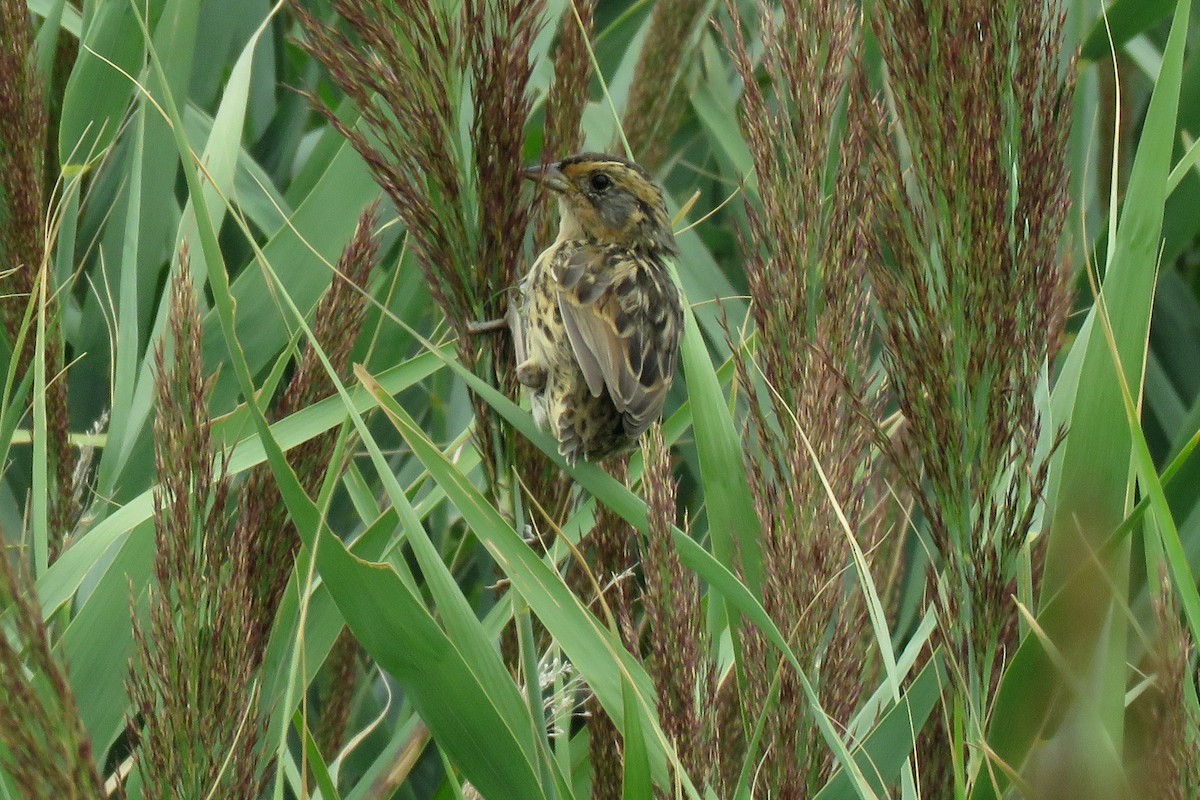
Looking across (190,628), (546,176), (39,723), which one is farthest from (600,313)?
(39,723)

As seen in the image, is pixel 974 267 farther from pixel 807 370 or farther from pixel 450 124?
pixel 450 124

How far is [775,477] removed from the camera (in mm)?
1491

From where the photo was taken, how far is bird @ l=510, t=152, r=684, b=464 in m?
2.03

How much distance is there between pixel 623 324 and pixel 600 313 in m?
0.05

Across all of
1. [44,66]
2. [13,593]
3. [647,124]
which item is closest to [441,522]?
[647,124]

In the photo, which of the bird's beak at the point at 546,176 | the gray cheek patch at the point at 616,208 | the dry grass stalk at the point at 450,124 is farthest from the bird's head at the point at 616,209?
the dry grass stalk at the point at 450,124

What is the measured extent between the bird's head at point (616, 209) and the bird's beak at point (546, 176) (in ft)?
1.30

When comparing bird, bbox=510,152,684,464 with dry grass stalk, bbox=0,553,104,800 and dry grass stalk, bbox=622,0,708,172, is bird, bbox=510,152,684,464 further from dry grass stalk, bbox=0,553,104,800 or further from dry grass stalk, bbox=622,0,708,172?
dry grass stalk, bbox=0,553,104,800

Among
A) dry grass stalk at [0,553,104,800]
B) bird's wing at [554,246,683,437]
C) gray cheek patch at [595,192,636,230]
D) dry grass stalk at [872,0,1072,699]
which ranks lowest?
bird's wing at [554,246,683,437]

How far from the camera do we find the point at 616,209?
277cm

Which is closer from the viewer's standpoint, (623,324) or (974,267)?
(974,267)

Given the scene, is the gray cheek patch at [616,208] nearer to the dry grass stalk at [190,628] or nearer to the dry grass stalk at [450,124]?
the dry grass stalk at [450,124]

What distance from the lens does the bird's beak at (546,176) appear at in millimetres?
1832

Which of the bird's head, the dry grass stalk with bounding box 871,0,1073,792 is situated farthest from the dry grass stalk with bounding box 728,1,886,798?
the bird's head
